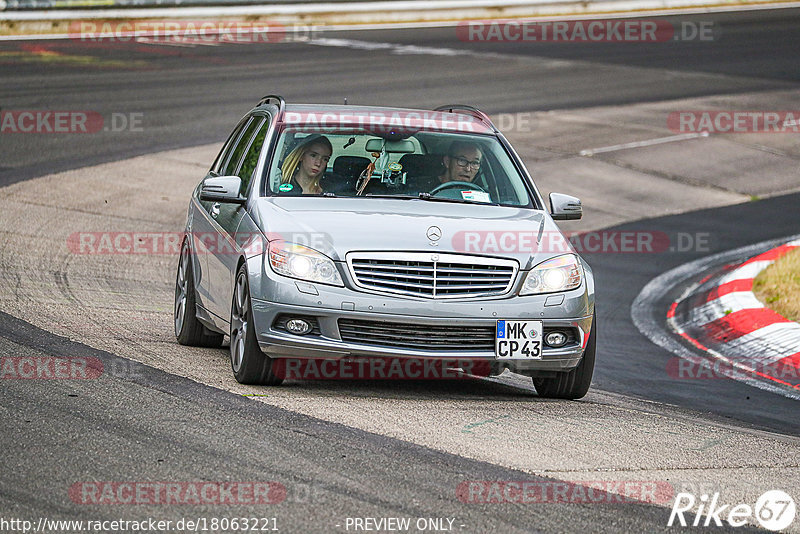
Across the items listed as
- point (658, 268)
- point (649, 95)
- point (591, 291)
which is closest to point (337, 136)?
point (591, 291)

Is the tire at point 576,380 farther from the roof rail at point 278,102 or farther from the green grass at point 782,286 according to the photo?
the green grass at point 782,286

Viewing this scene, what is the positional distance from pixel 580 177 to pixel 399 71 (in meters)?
8.65

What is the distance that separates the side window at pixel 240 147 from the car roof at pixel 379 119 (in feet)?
1.19

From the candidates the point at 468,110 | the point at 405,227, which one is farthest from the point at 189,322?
the point at 468,110

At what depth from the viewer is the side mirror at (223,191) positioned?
8.26m

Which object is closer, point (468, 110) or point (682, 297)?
point (468, 110)

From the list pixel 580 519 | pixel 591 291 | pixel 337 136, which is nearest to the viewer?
pixel 580 519

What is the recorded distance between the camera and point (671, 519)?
17.6 ft

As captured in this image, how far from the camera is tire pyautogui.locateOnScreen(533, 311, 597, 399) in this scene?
796 cm

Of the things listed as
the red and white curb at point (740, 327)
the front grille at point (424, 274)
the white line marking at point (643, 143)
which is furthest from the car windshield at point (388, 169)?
the white line marking at point (643, 143)

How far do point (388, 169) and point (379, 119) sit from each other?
534 mm

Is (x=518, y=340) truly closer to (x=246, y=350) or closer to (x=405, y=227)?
(x=405, y=227)

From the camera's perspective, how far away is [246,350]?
7.59m

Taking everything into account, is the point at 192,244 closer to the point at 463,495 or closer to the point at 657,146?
the point at 463,495
